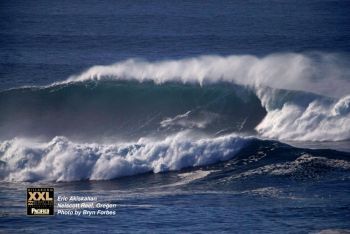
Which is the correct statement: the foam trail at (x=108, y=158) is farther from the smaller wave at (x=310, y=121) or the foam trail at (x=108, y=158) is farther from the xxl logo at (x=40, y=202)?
the smaller wave at (x=310, y=121)

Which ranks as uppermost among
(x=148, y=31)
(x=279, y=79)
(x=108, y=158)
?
(x=148, y=31)

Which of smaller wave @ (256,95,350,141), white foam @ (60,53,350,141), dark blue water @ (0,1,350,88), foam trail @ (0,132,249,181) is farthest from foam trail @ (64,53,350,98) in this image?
foam trail @ (0,132,249,181)

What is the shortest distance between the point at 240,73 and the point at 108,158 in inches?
413

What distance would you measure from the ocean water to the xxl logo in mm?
271

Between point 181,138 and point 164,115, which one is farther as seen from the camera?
point 164,115

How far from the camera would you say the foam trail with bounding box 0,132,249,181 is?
2933cm

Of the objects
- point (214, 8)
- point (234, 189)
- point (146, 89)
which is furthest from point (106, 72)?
point (214, 8)

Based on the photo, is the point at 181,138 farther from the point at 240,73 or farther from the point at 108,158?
the point at 240,73

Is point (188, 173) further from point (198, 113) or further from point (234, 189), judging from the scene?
point (198, 113)

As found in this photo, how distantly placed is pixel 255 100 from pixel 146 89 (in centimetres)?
505

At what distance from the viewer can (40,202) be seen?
25.0 meters

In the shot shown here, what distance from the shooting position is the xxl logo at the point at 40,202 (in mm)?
24328

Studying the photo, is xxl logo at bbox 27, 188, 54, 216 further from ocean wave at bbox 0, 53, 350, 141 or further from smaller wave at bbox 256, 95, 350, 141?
smaller wave at bbox 256, 95, 350, 141

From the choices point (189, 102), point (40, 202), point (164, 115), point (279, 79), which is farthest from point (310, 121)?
point (40, 202)
